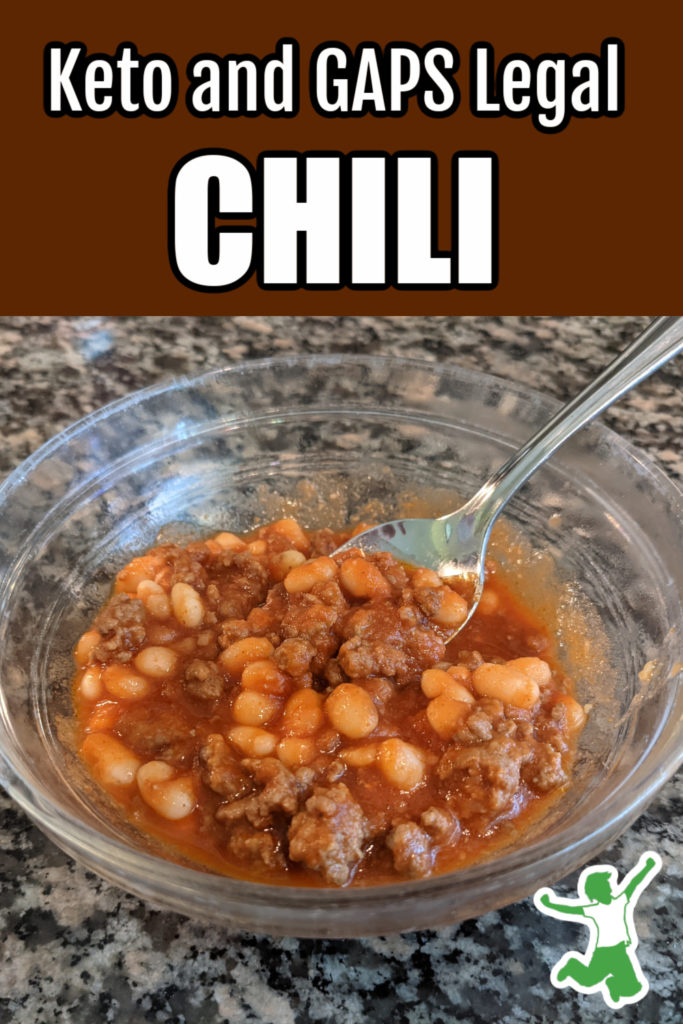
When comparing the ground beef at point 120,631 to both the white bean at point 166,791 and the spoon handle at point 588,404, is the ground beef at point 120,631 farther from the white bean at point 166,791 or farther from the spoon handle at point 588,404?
the spoon handle at point 588,404

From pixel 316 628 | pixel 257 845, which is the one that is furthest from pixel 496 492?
pixel 257 845

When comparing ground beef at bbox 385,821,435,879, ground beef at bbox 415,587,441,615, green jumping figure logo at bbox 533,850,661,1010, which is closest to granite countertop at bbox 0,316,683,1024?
green jumping figure logo at bbox 533,850,661,1010

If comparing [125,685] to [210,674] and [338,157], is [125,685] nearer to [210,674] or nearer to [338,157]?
[210,674]

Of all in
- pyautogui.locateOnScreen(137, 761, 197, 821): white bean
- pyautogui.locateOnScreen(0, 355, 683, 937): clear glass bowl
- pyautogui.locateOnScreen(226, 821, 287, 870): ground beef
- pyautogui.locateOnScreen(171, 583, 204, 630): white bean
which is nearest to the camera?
pyautogui.locateOnScreen(0, 355, 683, 937): clear glass bowl

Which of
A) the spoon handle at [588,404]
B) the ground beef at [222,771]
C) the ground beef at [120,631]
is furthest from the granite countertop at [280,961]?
the spoon handle at [588,404]

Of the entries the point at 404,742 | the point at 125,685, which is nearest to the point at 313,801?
the point at 404,742

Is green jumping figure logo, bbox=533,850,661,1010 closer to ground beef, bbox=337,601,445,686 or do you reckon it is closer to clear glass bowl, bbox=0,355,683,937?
clear glass bowl, bbox=0,355,683,937
